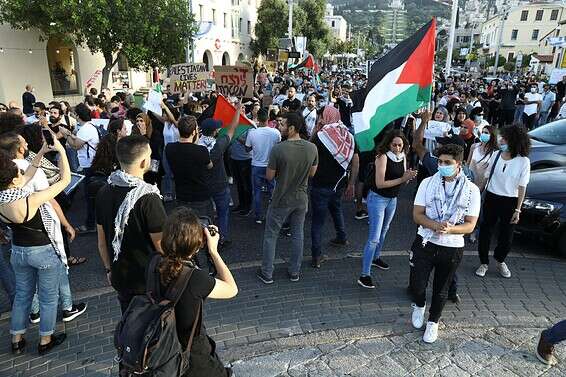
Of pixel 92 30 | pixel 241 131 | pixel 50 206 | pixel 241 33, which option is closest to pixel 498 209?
pixel 241 131

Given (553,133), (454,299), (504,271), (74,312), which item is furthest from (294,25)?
(74,312)

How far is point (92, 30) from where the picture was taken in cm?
1744

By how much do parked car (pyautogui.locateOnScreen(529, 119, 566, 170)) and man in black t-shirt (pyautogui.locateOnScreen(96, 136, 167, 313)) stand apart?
7.50 meters

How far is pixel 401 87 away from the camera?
4449mm

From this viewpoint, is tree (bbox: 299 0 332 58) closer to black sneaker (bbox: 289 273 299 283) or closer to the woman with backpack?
black sneaker (bbox: 289 273 299 283)

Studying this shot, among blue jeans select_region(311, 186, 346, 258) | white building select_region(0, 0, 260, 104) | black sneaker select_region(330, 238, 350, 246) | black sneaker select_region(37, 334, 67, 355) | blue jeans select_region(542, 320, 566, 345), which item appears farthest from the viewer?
white building select_region(0, 0, 260, 104)

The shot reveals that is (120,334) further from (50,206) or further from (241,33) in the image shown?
(241,33)

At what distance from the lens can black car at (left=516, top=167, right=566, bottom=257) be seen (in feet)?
17.5

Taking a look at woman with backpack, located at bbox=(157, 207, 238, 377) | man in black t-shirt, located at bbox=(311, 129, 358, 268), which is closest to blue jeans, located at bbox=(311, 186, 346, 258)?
man in black t-shirt, located at bbox=(311, 129, 358, 268)

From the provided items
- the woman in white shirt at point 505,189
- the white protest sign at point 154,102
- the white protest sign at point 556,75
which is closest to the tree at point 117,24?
the white protest sign at point 154,102

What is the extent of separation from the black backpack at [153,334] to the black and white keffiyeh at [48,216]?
1652 mm

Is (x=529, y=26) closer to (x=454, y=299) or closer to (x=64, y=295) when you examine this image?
(x=454, y=299)

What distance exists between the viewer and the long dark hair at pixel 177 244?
206 cm

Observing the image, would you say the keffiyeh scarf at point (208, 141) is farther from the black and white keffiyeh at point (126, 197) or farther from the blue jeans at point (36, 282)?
the black and white keffiyeh at point (126, 197)
